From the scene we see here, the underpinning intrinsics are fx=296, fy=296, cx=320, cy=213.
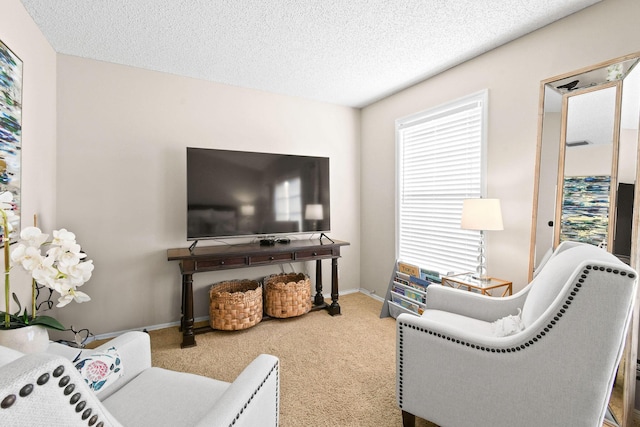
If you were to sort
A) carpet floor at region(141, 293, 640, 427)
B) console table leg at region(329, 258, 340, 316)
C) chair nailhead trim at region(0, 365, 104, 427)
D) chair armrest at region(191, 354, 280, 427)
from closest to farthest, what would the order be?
chair nailhead trim at region(0, 365, 104, 427), chair armrest at region(191, 354, 280, 427), carpet floor at region(141, 293, 640, 427), console table leg at region(329, 258, 340, 316)

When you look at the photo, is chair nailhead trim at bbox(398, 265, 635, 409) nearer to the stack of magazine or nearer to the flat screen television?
the stack of magazine

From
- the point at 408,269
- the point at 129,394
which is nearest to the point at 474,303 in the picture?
the point at 408,269

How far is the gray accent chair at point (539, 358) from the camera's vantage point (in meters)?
1.10

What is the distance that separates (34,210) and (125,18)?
150cm

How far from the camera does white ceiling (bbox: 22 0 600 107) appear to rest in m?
1.93

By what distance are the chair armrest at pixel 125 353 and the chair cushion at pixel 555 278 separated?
1804 mm

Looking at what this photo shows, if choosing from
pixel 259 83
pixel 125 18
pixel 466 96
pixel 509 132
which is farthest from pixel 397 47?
pixel 125 18

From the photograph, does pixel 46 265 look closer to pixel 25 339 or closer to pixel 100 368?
pixel 25 339

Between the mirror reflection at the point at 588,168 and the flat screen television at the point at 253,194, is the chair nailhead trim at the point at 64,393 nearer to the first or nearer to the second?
the flat screen television at the point at 253,194

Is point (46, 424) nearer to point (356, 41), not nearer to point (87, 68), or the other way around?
point (356, 41)

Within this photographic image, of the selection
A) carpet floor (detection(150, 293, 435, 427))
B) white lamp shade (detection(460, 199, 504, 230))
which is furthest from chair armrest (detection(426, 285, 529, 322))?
carpet floor (detection(150, 293, 435, 427))

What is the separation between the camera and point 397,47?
2.40m

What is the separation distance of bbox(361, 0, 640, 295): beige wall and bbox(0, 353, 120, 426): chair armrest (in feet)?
8.74

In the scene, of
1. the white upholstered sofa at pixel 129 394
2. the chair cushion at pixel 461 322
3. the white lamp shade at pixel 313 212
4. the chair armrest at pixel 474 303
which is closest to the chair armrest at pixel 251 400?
the white upholstered sofa at pixel 129 394
